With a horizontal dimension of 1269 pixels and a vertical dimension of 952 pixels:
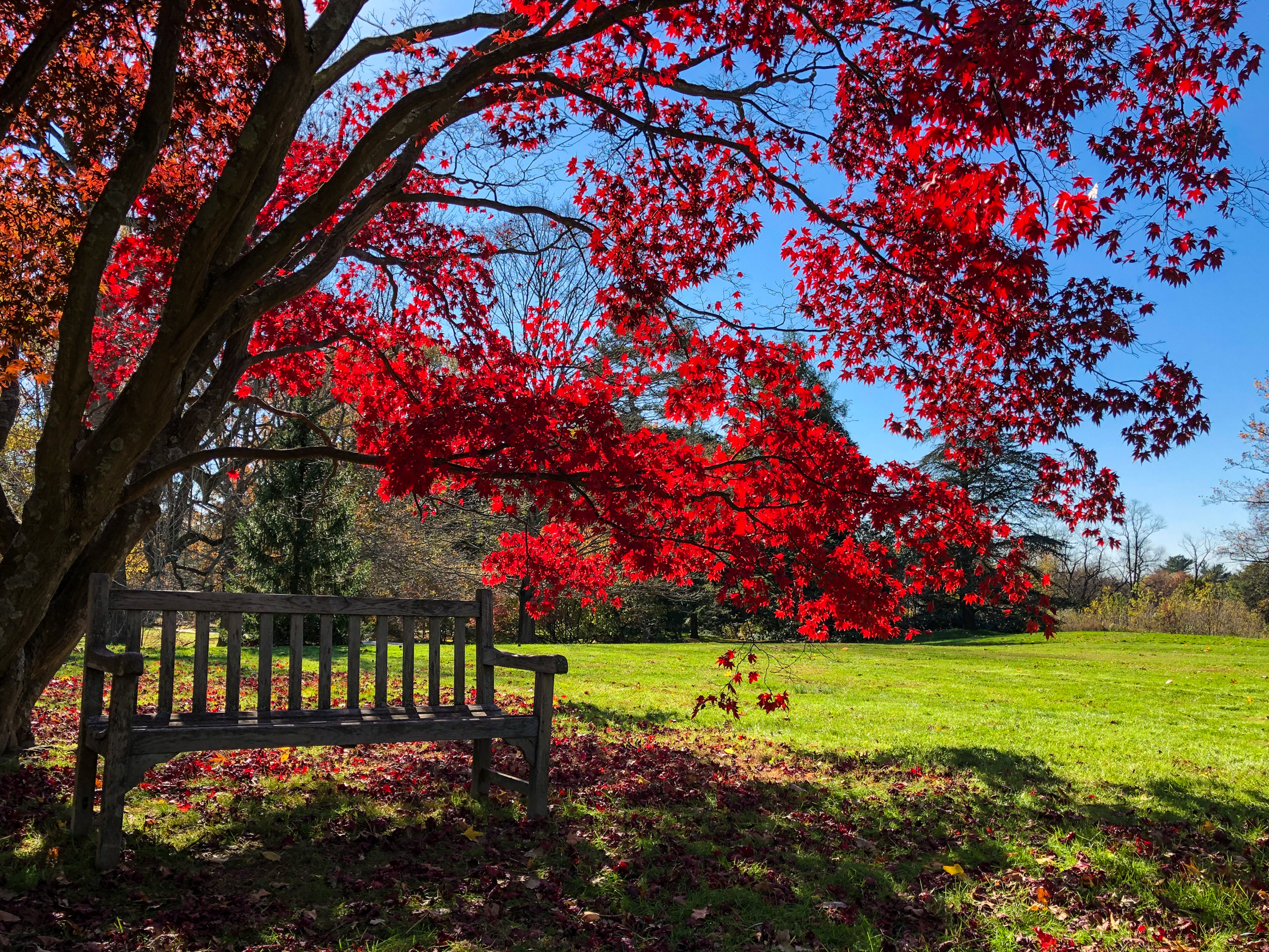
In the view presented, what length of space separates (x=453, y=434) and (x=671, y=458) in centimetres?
175

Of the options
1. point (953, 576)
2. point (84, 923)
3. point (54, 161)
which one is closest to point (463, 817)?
point (84, 923)

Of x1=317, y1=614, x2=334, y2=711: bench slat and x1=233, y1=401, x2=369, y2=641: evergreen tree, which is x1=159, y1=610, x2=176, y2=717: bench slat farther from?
x1=233, y1=401, x2=369, y2=641: evergreen tree

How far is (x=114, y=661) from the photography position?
12.8ft

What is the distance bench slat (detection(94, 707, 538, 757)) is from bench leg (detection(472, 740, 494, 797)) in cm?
13

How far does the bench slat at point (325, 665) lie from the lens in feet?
15.9

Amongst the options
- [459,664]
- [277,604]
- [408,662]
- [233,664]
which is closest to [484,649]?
[408,662]

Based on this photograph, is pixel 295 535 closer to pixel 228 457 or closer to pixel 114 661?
pixel 228 457

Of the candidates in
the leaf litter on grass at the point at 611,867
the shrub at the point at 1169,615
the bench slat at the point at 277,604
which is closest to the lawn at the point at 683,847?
the leaf litter on grass at the point at 611,867

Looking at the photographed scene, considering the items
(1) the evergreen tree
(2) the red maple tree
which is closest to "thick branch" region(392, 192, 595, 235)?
(2) the red maple tree

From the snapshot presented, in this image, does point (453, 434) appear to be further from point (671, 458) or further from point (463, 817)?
point (463, 817)

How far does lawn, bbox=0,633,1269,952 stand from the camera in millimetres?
3496

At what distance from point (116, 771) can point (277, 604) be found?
120 centimetres

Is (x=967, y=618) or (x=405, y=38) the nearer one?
(x=405, y=38)

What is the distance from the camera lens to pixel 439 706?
532cm
